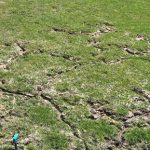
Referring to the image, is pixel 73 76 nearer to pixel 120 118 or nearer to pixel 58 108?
pixel 58 108

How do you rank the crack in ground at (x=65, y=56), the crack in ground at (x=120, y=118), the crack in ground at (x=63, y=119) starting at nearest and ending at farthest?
the crack in ground at (x=63, y=119) → the crack in ground at (x=120, y=118) → the crack in ground at (x=65, y=56)

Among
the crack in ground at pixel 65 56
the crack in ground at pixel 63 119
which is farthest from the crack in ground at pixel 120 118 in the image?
the crack in ground at pixel 65 56

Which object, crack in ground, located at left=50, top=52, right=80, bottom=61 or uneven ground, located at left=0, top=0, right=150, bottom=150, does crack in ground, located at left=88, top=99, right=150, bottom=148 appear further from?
crack in ground, located at left=50, top=52, right=80, bottom=61

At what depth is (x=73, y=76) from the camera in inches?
600

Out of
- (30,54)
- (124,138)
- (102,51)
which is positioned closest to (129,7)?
(102,51)

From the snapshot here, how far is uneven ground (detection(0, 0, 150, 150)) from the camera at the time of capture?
12.4 m

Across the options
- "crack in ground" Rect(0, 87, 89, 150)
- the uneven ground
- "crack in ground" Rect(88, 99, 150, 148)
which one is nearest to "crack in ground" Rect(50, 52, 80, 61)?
the uneven ground

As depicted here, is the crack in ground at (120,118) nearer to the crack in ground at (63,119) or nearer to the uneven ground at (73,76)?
the uneven ground at (73,76)

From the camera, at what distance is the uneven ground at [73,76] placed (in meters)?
12.4

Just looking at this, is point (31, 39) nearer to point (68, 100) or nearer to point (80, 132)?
point (68, 100)

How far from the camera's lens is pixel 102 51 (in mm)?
17438

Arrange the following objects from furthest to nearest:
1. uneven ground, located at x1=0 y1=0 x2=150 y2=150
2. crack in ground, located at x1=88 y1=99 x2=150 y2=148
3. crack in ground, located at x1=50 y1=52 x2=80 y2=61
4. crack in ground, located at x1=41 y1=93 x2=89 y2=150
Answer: crack in ground, located at x1=50 y1=52 x2=80 y2=61 < crack in ground, located at x1=88 y1=99 x2=150 y2=148 < uneven ground, located at x1=0 y1=0 x2=150 y2=150 < crack in ground, located at x1=41 y1=93 x2=89 y2=150

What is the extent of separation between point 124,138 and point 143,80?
352 centimetres

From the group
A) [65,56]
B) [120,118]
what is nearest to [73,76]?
[65,56]
